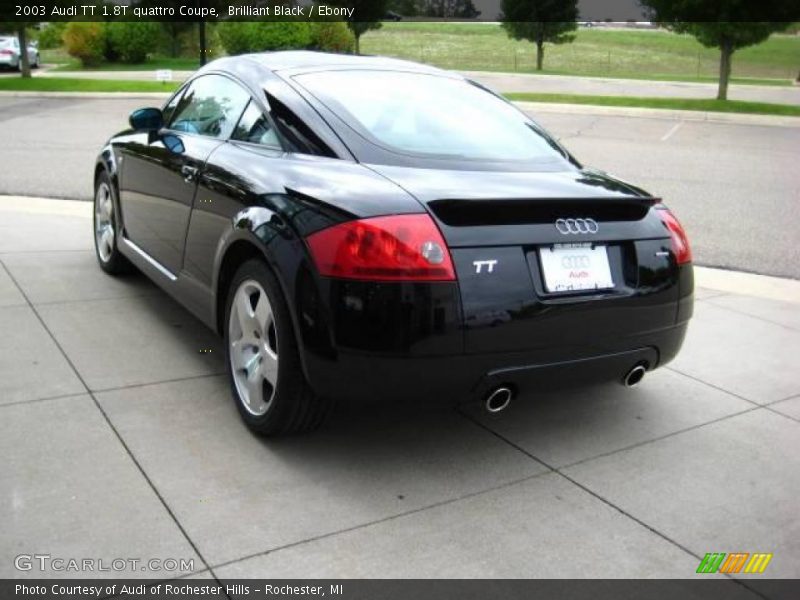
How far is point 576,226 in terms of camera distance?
3.22 metres

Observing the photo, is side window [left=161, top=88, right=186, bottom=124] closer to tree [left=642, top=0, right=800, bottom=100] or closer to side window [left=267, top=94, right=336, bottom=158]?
side window [left=267, top=94, right=336, bottom=158]

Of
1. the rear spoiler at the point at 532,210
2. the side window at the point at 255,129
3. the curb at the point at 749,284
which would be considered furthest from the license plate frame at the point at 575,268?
the curb at the point at 749,284

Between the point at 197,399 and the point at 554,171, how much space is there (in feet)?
6.24

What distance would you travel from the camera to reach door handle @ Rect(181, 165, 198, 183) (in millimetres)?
4113

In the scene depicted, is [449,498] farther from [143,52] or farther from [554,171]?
[143,52]

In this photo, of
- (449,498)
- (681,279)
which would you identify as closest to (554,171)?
(681,279)

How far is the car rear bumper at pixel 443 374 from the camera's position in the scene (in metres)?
2.99

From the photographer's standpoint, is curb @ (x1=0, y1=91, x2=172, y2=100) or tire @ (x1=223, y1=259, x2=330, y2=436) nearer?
tire @ (x1=223, y1=259, x2=330, y2=436)

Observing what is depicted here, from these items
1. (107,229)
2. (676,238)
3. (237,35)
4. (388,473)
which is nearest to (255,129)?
(388,473)

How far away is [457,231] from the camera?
300 cm

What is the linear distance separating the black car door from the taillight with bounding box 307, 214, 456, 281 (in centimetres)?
138

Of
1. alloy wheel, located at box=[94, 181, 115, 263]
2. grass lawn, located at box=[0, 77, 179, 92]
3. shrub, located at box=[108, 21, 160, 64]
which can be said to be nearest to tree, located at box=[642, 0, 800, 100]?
grass lawn, located at box=[0, 77, 179, 92]

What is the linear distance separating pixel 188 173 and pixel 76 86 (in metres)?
21.2

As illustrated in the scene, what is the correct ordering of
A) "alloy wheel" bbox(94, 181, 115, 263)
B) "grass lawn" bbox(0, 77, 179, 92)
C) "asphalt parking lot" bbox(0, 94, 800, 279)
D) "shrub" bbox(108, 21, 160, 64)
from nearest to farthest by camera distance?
"alloy wheel" bbox(94, 181, 115, 263)
"asphalt parking lot" bbox(0, 94, 800, 279)
"grass lawn" bbox(0, 77, 179, 92)
"shrub" bbox(108, 21, 160, 64)
